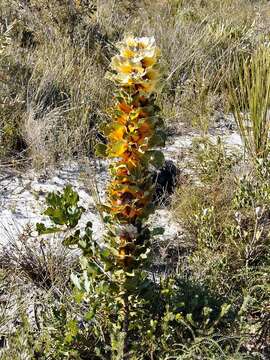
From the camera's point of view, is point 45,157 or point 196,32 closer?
point 45,157

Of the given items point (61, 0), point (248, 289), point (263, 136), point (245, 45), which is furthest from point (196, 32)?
point (248, 289)

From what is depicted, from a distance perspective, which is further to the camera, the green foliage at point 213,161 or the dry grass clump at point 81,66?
the dry grass clump at point 81,66

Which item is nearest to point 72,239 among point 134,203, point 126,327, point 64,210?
point 64,210

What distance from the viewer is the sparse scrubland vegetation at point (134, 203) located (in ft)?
5.51

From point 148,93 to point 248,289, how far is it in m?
1.18

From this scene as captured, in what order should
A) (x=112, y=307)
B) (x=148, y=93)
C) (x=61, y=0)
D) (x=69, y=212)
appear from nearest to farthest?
(x=148, y=93) < (x=69, y=212) < (x=112, y=307) < (x=61, y=0)

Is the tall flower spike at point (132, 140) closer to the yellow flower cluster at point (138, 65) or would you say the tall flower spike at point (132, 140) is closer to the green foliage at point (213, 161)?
the yellow flower cluster at point (138, 65)

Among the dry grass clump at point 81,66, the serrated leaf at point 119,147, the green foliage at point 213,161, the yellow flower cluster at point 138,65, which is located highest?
the yellow flower cluster at point 138,65

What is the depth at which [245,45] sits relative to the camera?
4.90 m

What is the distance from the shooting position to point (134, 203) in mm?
1668

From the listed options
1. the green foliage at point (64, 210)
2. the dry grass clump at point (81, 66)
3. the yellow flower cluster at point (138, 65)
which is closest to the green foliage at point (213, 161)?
the dry grass clump at point (81, 66)

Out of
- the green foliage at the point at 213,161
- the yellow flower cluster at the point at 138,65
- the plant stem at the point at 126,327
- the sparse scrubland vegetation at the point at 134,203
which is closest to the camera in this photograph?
the yellow flower cluster at the point at 138,65

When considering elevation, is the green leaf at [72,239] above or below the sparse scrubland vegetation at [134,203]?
above

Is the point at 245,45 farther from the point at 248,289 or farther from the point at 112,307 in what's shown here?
the point at 112,307
